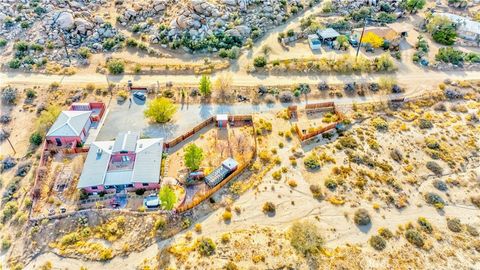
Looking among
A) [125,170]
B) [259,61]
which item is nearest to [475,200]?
[259,61]

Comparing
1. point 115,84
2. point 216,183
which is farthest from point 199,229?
point 115,84

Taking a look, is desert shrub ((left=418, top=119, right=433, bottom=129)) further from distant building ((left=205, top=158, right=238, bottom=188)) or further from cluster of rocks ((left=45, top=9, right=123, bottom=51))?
cluster of rocks ((left=45, top=9, right=123, bottom=51))

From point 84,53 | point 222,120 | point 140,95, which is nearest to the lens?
point 222,120

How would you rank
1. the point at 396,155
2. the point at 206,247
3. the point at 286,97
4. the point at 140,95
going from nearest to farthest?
the point at 206,247
the point at 396,155
the point at 140,95
the point at 286,97

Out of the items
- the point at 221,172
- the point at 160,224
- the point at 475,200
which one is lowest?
the point at 475,200

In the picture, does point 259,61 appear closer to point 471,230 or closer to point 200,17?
point 200,17

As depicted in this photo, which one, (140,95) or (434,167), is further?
(140,95)

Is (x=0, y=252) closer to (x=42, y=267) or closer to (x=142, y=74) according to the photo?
(x=42, y=267)
